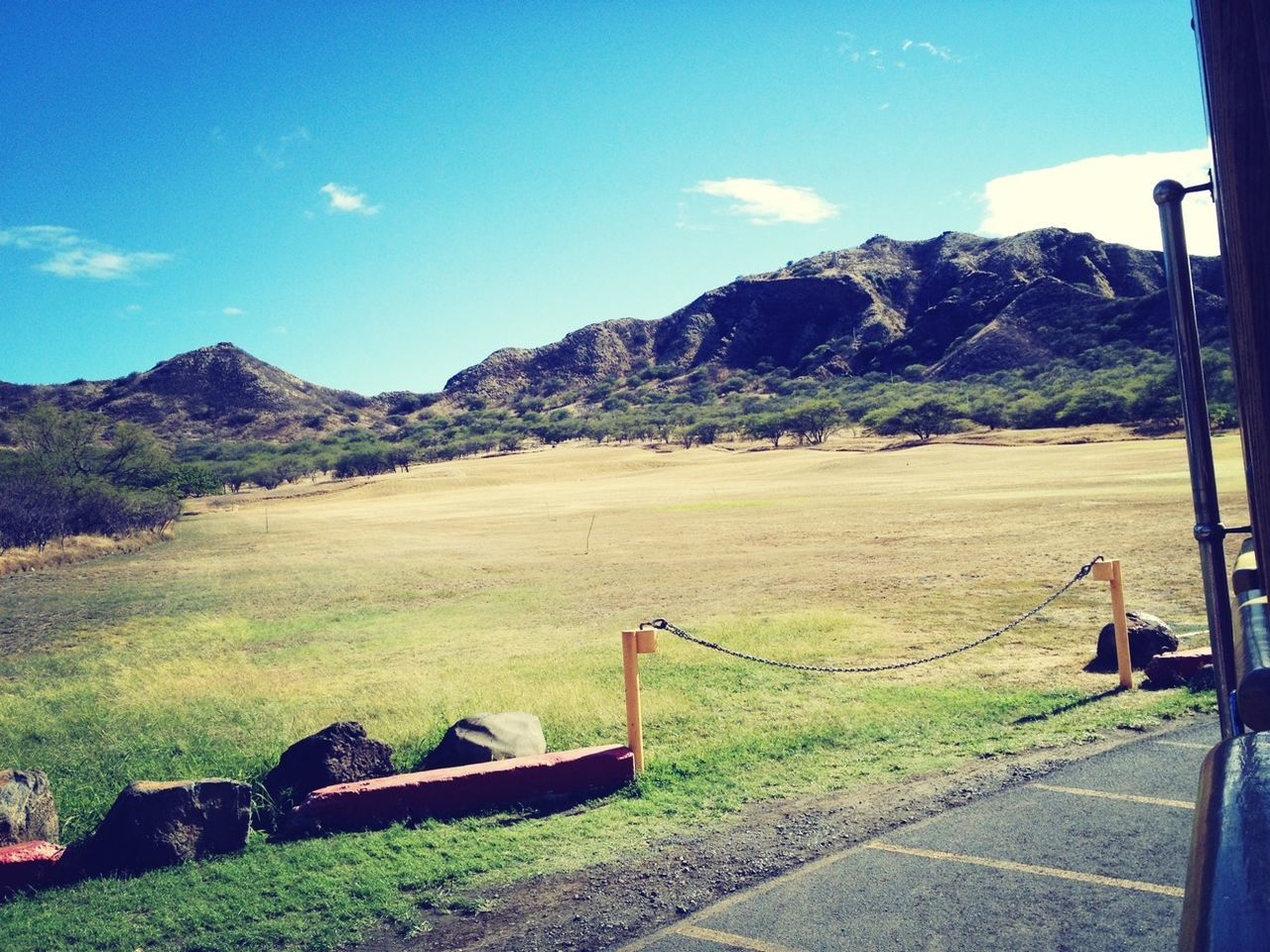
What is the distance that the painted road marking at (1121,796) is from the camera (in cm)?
682

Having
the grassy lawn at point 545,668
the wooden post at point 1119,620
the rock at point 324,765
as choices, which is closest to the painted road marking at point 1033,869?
the grassy lawn at point 545,668

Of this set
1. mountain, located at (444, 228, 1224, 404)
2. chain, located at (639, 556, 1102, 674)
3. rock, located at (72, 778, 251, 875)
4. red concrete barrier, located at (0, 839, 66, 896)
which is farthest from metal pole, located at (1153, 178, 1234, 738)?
mountain, located at (444, 228, 1224, 404)

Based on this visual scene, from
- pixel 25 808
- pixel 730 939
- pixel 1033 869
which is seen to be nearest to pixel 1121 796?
pixel 1033 869

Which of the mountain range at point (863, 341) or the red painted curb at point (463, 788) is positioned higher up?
the mountain range at point (863, 341)

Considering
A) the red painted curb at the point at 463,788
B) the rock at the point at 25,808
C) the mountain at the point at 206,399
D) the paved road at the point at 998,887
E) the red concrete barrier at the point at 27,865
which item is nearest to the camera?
the paved road at the point at 998,887

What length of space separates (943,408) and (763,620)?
65.6 metres

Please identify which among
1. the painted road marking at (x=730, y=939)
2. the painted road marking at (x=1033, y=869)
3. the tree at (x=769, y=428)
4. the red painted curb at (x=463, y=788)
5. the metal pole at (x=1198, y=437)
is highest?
the tree at (x=769, y=428)

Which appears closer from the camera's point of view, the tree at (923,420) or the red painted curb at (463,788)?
the red painted curb at (463,788)

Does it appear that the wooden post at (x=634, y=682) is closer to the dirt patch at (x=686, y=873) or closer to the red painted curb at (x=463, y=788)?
the red painted curb at (x=463, y=788)

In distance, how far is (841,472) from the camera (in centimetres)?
5659

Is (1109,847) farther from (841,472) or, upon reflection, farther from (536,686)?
(841,472)

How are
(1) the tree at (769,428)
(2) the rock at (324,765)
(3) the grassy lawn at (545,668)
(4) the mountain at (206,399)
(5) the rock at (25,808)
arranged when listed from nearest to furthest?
(3) the grassy lawn at (545,668) < (5) the rock at (25,808) < (2) the rock at (324,765) < (1) the tree at (769,428) < (4) the mountain at (206,399)

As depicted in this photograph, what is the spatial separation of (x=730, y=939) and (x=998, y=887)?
65.1 inches

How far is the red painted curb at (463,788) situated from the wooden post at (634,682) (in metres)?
0.17
